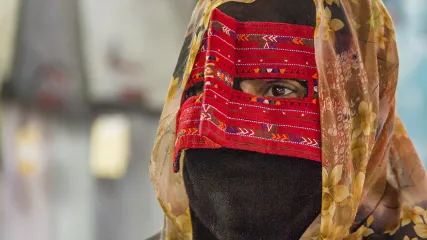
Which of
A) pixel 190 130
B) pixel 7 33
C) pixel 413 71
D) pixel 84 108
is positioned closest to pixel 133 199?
pixel 84 108

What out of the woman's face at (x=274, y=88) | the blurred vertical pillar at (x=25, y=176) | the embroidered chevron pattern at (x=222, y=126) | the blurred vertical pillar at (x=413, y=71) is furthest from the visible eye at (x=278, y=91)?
the blurred vertical pillar at (x=413, y=71)

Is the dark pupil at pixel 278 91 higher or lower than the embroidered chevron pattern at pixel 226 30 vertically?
lower

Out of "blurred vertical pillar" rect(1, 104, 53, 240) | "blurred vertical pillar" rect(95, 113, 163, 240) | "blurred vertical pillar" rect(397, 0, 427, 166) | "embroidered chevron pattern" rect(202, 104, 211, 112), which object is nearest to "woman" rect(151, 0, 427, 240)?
"embroidered chevron pattern" rect(202, 104, 211, 112)

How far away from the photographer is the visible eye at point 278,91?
1.00 m

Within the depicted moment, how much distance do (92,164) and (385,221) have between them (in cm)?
165

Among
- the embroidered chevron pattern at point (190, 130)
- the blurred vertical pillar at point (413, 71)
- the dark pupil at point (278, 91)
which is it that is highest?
the dark pupil at point (278, 91)

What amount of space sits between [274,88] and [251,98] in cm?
5

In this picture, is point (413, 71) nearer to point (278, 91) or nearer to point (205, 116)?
point (278, 91)

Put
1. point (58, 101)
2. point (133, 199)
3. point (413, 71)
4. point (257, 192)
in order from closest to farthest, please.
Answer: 1. point (257, 192)
2. point (58, 101)
3. point (133, 199)
4. point (413, 71)

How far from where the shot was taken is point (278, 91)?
100 centimetres

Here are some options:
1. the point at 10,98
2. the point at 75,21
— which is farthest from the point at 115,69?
the point at 10,98

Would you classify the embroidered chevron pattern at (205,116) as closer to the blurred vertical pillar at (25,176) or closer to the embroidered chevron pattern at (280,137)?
the embroidered chevron pattern at (280,137)

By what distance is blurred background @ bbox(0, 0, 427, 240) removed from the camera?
240 cm

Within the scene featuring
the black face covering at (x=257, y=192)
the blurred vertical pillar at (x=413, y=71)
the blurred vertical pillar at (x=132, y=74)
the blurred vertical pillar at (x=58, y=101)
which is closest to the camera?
the black face covering at (x=257, y=192)
